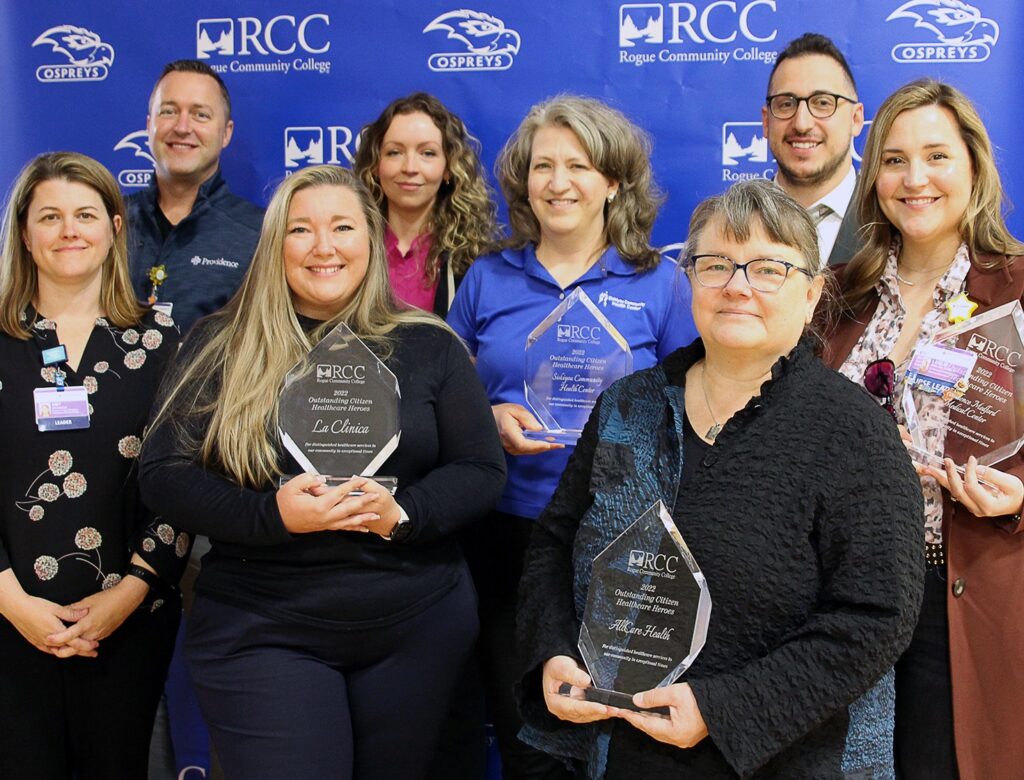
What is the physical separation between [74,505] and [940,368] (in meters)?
1.87

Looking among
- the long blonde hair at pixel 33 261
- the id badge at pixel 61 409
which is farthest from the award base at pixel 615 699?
the long blonde hair at pixel 33 261

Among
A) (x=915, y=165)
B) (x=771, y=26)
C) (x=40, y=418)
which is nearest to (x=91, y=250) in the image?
(x=40, y=418)

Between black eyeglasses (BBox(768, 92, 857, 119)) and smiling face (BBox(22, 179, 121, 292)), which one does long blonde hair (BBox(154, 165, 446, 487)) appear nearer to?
smiling face (BBox(22, 179, 121, 292))

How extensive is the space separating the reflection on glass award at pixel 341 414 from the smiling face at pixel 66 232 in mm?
710

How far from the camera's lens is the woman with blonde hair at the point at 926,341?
1832 millimetres

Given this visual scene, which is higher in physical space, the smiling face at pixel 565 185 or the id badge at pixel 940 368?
the smiling face at pixel 565 185

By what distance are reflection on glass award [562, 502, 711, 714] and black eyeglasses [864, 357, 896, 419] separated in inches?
27.2

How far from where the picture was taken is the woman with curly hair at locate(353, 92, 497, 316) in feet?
9.87

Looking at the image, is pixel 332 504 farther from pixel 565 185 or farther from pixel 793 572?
pixel 565 185

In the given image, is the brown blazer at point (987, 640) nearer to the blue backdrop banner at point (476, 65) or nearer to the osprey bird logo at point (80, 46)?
the blue backdrop banner at point (476, 65)

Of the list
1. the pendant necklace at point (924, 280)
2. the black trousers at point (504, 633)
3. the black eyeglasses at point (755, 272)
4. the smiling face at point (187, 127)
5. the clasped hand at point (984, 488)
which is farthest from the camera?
the smiling face at point (187, 127)

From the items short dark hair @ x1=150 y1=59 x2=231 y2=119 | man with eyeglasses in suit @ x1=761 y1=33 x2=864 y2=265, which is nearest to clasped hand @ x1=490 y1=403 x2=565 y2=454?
man with eyeglasses in suit @ x1=761 y1=33 x2=864 y2=265

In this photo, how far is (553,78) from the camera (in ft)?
10.9

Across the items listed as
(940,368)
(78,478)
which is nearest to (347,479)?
(78,478)
